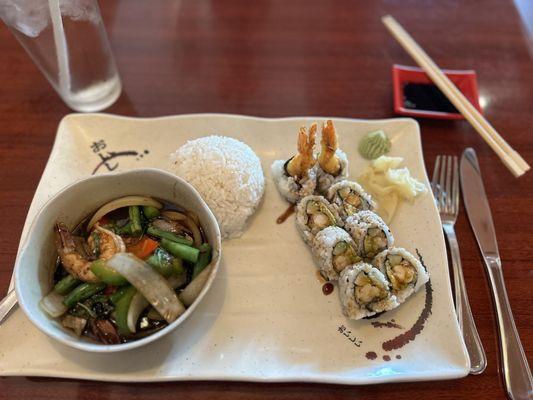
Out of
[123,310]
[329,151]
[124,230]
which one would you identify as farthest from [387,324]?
[124,230]

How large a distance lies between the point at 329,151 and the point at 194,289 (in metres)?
0.88

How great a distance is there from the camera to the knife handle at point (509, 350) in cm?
160

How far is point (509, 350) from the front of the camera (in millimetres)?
1690

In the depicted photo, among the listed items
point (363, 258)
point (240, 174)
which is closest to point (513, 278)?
point (363, 258)

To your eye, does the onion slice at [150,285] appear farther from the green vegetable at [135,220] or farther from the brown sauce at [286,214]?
the brown sauce at [286,214]

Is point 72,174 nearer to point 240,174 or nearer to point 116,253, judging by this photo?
point 116,253

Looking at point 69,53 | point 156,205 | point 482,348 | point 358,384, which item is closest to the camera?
point 358,384

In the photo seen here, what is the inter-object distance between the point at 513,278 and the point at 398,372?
80cm

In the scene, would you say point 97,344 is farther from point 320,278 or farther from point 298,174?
point 298,174

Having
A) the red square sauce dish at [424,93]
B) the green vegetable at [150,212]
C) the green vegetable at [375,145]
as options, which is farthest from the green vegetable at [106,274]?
the red square sauce dish at [424,93]

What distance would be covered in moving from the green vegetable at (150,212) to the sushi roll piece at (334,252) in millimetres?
720

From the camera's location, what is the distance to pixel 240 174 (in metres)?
1.95

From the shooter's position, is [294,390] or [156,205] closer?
[294,390]

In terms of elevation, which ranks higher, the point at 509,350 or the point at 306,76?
the point at 306,76
